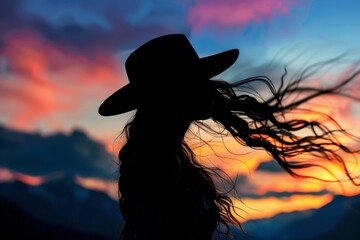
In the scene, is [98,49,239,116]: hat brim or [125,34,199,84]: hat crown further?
[98,49,239,116]: hat brim

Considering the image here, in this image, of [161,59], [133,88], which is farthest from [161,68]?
[133,88]

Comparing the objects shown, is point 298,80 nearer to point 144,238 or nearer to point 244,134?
point 244,134

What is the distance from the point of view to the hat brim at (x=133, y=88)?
14.3ft

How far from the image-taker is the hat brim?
437 cm

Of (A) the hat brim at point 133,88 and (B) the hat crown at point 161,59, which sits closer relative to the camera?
(B) the hat crown at point 161,59

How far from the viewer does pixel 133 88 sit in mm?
4363

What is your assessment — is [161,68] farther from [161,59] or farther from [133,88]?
[133,88]

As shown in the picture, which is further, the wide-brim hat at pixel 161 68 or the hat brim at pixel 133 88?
the hat brim at pixel 133 88

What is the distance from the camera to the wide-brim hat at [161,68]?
4078 millimetres

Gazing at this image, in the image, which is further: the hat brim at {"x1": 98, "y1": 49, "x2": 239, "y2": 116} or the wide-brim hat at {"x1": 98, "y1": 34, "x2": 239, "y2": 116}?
the hat brim at {"x1": 98, "y1": 49, "x2": 239, "y2": 116}

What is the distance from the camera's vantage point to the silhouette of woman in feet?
12.3

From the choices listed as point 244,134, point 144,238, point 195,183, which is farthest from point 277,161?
point 144,238

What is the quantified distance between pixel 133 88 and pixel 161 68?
1.25 feet

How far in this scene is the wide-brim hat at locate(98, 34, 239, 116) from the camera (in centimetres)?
408
